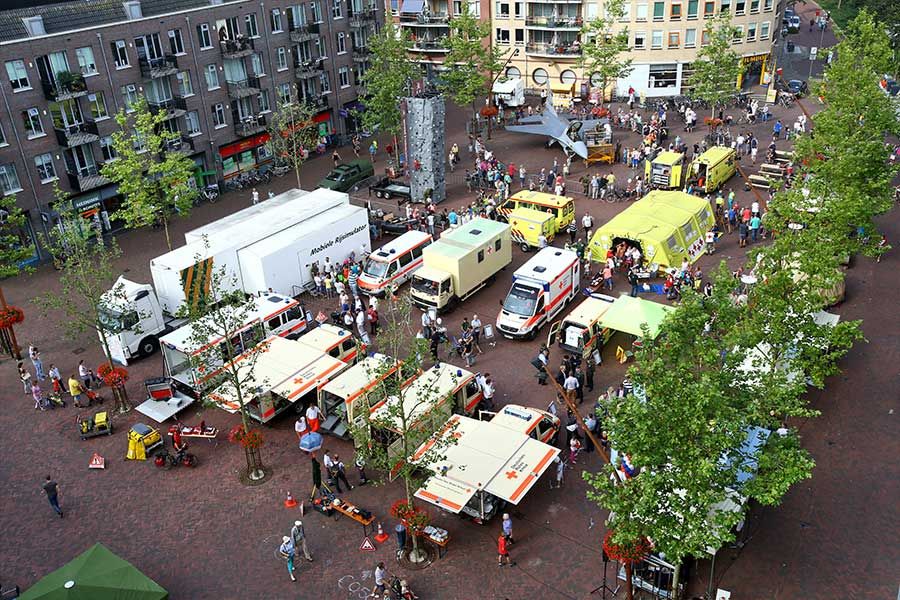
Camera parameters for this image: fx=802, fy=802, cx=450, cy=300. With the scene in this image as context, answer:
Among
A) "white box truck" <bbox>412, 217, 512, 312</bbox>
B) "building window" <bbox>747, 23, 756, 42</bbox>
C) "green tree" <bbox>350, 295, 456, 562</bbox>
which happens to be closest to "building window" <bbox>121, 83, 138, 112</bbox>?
"white box truck" <bbox>412, 217, 512, 312</bbox>

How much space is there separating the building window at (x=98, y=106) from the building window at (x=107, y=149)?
1252 millimetres

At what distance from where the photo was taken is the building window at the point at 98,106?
48.1 metres

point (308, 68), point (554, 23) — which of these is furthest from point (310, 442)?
point (554, 23)

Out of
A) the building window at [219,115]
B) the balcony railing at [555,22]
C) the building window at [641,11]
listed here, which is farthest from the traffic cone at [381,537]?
the building window at [641,11]

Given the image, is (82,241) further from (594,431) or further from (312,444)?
(594,431)

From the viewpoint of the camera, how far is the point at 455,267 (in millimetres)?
37781

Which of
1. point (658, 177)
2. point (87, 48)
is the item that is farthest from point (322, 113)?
point (658, 177)

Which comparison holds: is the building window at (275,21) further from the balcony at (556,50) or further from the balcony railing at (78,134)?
the balcony at (556,50)

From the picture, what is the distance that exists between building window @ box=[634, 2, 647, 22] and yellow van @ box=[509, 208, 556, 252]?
112 feet

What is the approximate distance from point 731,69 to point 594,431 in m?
40.8

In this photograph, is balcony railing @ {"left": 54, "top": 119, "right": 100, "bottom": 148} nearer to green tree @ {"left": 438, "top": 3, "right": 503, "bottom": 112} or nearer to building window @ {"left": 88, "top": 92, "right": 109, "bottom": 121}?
building window @ {"left": 88, "top": 92, "right": 109, "bottom": 121}

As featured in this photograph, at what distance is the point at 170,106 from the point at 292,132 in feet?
26.2

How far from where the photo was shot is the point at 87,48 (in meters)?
47.2

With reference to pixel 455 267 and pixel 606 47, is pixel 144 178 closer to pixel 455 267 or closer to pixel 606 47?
pixel 455 267
